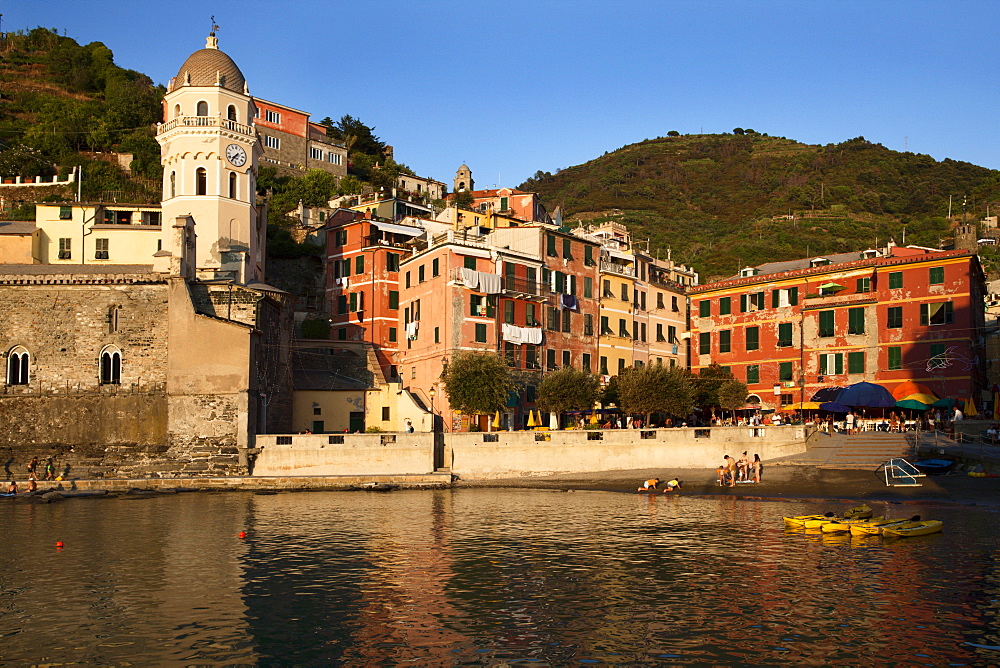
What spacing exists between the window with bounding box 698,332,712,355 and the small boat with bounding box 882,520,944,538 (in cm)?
3692

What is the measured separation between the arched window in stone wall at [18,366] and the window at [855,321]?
4767 centimetres

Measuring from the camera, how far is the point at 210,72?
2243 inches

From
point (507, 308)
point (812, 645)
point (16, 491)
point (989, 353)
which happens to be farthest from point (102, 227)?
point (989, 353)

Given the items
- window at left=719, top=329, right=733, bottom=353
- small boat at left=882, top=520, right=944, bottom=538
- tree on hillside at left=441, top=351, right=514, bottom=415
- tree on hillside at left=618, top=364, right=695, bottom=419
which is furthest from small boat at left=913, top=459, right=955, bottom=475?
window at left=719, top=329, right=733, bottom=353

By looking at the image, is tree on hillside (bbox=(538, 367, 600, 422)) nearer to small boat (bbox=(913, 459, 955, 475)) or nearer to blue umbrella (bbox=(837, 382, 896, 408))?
blue umbrella (bbox=(837, 382, 896, 408))

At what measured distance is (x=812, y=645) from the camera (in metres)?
17.3

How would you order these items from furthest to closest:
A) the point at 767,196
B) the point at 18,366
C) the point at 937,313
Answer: the point at 767,196, the point at 937,313, the point at 18,366

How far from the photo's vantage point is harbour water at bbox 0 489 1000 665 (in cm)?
1734

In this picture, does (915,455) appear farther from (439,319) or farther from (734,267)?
(734,267)

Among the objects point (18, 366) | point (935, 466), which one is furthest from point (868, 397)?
point (18, 366)

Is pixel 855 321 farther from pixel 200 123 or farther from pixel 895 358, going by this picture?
pixel 200 123

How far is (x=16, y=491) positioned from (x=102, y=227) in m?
23.4

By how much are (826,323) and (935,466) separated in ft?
66.5

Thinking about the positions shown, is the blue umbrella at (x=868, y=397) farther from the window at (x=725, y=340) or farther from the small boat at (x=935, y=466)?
the window at (x=725, y=340)
